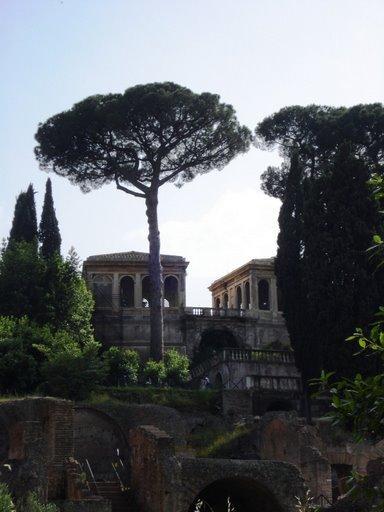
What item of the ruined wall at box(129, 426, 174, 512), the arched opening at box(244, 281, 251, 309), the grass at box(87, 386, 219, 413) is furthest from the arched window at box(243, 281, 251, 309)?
the ruined wall at box(129, 426, 174, 512)

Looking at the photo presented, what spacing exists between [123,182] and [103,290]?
9.23 meters

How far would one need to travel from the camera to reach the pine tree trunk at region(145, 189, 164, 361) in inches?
1434

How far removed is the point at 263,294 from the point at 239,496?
2949 cm

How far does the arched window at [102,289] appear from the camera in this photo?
46.8m

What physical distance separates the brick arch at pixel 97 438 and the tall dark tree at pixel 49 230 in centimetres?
1468

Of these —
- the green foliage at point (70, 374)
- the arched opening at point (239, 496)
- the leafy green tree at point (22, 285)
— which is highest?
the leafy green tree at point (22, 285)

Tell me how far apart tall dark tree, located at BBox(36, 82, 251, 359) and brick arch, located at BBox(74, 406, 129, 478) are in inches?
398

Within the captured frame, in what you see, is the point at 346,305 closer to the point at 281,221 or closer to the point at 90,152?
the point at 281,221

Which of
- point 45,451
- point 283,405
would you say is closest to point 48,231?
point 283,405

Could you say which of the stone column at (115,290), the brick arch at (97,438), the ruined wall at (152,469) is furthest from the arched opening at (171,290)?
the ruined wall at (152,469)

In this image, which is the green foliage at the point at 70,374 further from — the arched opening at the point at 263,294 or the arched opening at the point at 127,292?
the arched opening at the point at 263,294

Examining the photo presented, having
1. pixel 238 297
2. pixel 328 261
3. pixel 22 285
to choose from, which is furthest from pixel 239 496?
pixel 238 297

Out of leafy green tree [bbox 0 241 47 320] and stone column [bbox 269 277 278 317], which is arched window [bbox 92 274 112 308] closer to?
stone column [bbox 269 277 278 317]

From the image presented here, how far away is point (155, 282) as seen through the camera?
37.5m
